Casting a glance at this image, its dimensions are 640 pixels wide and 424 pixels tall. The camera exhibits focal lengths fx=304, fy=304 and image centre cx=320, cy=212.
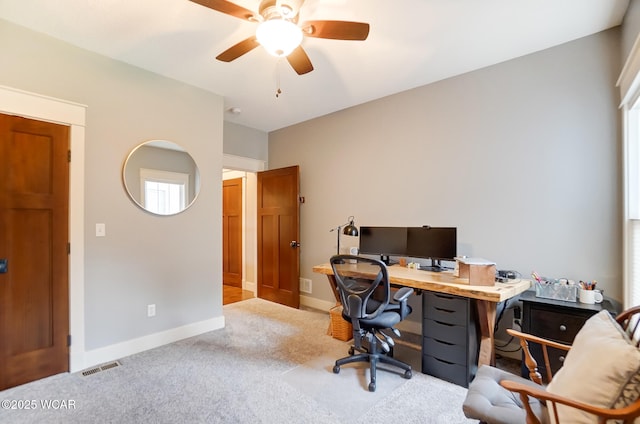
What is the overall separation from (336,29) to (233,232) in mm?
4418

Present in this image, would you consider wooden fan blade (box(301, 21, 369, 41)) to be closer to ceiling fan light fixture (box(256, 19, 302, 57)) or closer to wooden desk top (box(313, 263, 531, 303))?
ceiling fan light fixture (box(256, 19, 302, 57))

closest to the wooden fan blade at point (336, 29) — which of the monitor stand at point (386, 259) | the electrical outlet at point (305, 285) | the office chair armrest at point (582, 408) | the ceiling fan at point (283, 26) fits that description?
the ceiling fan at point (283, 26)

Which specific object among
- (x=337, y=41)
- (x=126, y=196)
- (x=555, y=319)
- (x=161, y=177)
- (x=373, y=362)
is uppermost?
(x=337, y=41)

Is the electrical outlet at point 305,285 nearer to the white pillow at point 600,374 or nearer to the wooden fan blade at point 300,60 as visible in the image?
the wooden fan blade at point 300,60

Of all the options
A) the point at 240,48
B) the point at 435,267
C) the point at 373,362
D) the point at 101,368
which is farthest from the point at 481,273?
the point at 101,368

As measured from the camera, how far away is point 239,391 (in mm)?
2186

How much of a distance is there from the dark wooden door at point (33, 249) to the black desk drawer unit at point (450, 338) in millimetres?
2890

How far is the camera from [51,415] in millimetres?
1916

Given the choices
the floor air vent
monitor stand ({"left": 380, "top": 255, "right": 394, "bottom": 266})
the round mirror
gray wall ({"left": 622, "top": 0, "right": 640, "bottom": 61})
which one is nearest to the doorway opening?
the round mirror

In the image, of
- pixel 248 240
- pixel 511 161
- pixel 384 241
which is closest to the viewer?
pixel 511 161

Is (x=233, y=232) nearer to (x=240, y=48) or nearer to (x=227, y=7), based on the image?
(x=240, y=48)

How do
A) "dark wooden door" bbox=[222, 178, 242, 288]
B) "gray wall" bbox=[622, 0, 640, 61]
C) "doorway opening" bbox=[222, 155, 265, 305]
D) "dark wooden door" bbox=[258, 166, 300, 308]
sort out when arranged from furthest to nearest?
1. "dark wooden door" bbox=[222, 178, 242, 288]
2. "doorway opening" bbox=[222, 155, 265, 305]
3. "dark wooden door" bbox=[258, 166, 300, 308]
4. "gray wall" bbox=[622, 0, 640, 61]

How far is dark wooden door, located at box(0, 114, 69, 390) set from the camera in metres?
2.19

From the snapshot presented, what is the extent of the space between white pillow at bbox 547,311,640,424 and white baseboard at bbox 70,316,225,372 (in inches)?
120
